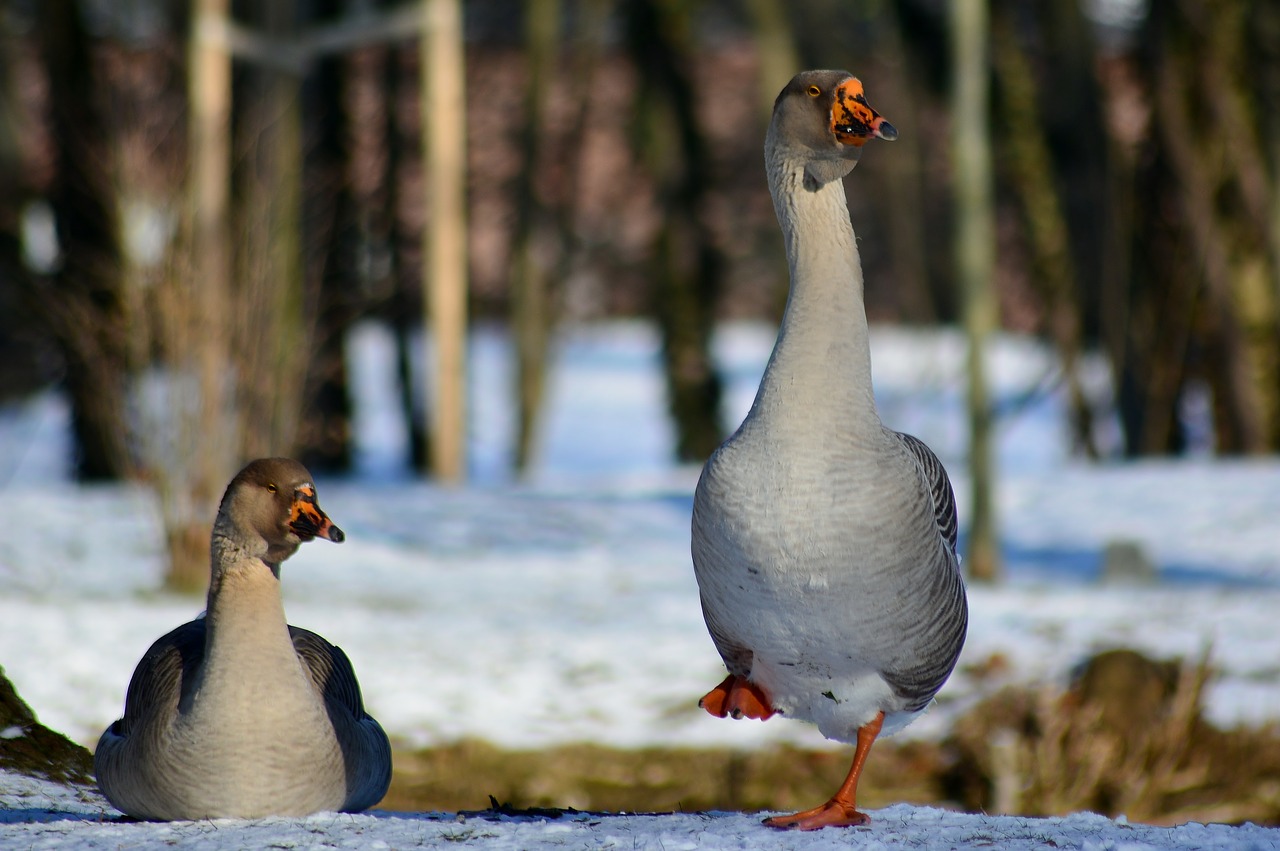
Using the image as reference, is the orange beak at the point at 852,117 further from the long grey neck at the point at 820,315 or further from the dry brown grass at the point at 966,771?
the dry brown grass at the point at 966,771

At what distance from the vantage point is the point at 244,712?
4387 millimetres

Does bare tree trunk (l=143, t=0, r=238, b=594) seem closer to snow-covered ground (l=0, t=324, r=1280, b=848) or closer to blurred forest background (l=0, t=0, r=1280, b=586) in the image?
blurred forest background (l=0, t=0, r=1280, b=586)

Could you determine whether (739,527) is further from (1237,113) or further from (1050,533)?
(1237,113)

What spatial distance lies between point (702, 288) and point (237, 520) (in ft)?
47.0

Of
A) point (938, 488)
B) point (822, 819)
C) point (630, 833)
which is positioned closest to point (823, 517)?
point (938, 488)

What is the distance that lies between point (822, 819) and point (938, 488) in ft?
3.48

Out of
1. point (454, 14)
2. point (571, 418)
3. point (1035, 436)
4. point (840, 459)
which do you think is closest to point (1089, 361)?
point (1035, 436)

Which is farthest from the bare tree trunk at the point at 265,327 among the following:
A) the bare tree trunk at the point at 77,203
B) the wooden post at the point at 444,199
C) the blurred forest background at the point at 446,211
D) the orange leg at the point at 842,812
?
the orange leg at the point at 842,812

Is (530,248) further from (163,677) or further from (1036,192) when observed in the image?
(163,677)

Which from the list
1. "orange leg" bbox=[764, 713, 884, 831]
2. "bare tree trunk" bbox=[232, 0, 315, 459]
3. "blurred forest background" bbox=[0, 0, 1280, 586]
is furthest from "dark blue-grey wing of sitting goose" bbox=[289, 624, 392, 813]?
"bare tree trunk" bbox=[232, 0, 315, 459]

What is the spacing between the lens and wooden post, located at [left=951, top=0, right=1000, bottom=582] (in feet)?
37.3

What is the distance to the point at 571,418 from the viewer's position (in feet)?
96.2

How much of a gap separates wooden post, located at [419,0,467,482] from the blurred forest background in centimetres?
3

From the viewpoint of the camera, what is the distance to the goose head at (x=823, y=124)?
4.16 m
